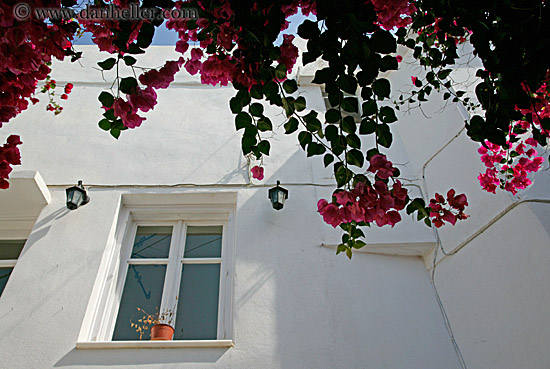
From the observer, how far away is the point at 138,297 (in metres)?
2.71

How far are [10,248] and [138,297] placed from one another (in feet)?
3.69

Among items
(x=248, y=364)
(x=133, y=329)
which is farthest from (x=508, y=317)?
(x=133, y=329)

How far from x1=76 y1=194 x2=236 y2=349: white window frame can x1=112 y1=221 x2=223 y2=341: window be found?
2cm

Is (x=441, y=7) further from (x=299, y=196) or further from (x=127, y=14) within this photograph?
(x=299, y=196)

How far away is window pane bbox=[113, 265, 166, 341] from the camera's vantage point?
2527 mm

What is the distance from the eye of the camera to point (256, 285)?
103 inches

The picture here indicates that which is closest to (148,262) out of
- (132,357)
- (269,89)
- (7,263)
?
(132,357)

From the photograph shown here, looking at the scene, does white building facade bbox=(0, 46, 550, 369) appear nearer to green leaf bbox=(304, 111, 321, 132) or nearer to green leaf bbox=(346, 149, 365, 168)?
green leaf bbox=(346, 149, 365, 168)

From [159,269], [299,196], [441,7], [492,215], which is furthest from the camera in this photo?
[299,196]

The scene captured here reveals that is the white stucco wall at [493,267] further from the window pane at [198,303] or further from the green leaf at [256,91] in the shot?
the green leaf at [256,91]

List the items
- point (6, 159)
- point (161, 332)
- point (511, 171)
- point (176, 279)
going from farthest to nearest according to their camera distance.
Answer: point (176, 279) → point (161, 332) → point (511, 171) → point (6, 159)

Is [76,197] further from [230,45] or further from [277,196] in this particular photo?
[230,45]

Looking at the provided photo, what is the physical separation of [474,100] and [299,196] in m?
1.49

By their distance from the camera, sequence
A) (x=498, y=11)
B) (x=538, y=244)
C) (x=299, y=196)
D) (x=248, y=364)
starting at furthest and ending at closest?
(x=299, y=196), (x=248, y=364), (x=538, y=244), (x=498, y=11)
